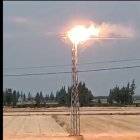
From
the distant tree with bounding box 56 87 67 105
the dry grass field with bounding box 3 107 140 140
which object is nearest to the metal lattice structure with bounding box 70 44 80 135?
the dry grass field with bounding box 3 107 140 140

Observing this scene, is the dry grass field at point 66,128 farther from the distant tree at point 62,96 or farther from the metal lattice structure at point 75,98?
the distant tree at point 62,96

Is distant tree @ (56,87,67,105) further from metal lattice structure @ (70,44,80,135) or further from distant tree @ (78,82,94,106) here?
metal lattice structure @ (70,44,80,135)

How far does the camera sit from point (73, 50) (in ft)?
77.2

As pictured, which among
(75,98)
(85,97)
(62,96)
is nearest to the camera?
(75,98)

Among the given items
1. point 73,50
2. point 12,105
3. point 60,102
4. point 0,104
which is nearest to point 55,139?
point 73,50

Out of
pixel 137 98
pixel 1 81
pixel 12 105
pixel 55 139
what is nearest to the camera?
pixel 1 81

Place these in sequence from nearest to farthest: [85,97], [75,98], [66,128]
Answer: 1. [75,98]
2. [66,128]
3. [85,97]

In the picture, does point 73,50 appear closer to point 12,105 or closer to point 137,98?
point 12,105

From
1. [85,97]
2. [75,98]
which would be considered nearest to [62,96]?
[85,97]

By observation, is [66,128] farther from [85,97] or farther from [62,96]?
[85,97]

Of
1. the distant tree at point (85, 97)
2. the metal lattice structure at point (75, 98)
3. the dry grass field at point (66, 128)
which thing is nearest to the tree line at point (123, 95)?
the distant tree at point (85, 97)

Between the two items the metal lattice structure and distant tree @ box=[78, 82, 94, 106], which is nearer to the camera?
the metal lattice structure

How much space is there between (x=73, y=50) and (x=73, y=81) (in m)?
1.65

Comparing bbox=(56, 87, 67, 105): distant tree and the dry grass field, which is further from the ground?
bbox=(56, 87, 67, 105): distant tree
